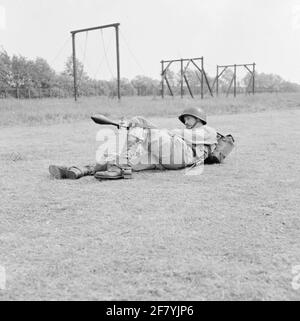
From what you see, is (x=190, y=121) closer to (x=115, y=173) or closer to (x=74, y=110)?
(x=115, y=173)

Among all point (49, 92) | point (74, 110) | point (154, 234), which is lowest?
point (154, 234)

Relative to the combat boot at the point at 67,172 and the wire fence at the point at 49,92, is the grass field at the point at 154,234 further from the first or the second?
the wire fence at the point at 49,92

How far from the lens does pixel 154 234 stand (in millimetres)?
2771

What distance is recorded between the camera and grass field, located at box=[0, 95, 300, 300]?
6.87 ft

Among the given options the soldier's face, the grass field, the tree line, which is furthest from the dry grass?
the tree line

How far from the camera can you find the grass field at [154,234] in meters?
2.09

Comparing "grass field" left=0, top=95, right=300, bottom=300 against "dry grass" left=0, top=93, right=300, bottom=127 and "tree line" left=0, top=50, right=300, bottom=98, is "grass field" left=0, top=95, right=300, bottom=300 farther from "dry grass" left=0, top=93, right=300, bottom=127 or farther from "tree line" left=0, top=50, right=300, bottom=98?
"tree line" left=0, top=50, right=300, bottom=98

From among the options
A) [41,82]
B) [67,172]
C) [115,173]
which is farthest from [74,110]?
[41,82]

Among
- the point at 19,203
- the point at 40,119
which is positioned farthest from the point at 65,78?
the point at 19,203

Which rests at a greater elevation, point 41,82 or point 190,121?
point 41,82

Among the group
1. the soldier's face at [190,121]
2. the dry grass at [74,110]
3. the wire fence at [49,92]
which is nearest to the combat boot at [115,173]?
the soldier's face at [190,121]

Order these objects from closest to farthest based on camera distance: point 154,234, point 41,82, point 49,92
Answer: point 154,234
point 49,92
point 41,82

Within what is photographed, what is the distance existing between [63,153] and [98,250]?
13.1 feet

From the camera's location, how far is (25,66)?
133ft
